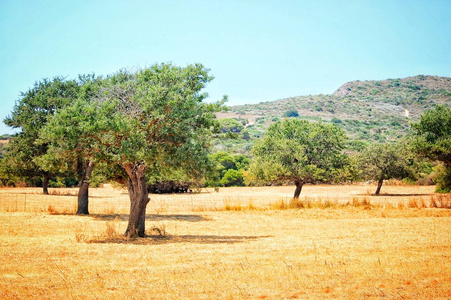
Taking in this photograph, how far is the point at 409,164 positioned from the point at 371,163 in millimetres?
4465

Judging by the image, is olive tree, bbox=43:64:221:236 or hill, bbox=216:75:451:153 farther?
hill, bbox=216:75:451:153

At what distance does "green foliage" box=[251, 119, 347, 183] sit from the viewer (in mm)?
33750

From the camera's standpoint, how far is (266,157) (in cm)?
3509

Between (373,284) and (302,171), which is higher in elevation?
(302,171)

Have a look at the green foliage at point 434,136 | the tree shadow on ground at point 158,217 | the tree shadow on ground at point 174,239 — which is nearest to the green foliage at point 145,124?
the tree shadow on ground at point 174,239

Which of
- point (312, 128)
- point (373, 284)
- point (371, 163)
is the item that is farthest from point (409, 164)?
point (373, 284)

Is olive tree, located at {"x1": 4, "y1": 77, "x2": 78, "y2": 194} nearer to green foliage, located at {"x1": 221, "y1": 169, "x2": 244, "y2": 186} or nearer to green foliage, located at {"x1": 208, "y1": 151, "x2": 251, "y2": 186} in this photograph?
green foliage, located at {"x1": 208, "y1": 151, "x2": 251, "y2": 186}

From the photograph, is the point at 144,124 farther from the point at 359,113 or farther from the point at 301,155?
the point at 359,113

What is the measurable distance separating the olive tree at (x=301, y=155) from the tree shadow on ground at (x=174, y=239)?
15.3m

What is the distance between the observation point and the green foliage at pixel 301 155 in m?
33.8

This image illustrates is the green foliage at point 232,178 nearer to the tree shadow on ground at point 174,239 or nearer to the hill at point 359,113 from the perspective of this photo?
the tree shadow on ground at point 174,239

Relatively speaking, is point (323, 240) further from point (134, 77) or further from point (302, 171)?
point (302, 171)

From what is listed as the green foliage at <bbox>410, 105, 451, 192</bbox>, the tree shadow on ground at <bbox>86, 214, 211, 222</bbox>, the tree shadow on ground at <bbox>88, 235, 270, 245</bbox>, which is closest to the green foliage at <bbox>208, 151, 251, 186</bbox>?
the tree shadow on ground at <bbox>86, 214, 211, 222</bbox>

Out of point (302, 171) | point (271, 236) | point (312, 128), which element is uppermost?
point (312, 128)
